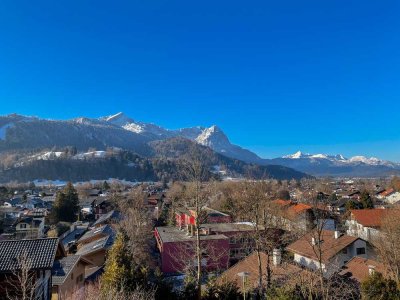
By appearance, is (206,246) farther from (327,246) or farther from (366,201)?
(366,201)

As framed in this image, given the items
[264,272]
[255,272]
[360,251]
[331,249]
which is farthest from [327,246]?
[255,272]

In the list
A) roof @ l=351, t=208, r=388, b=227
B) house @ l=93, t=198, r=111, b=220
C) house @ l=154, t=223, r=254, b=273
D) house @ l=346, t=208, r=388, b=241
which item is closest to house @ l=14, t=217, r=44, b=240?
house @ l=93, t=198, r=111, b=220

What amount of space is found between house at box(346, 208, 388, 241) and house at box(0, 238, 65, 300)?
35.4 m

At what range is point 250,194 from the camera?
950 inches

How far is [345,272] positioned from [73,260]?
1701 centimetres

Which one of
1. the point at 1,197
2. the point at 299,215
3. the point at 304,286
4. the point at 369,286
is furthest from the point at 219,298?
the point at 1,197

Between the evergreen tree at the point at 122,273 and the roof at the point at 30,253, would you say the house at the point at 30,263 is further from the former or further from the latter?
the evergreen tree at the point at 122,273

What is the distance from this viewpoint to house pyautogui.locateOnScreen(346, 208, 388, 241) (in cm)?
4097

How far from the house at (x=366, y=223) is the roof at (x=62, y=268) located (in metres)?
32.1

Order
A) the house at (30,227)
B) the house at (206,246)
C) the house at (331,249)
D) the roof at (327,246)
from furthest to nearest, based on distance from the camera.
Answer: the house at (30,227) → the house at (206,246) → the roof at (327,246) → the house at (331,249)

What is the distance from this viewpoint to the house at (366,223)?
41.0 m

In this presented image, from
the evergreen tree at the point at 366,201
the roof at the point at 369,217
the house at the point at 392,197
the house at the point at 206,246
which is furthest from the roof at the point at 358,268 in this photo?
the house at the point at 392,197

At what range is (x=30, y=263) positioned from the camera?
14.0 meters

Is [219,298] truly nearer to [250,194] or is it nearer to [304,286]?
[304,286]
